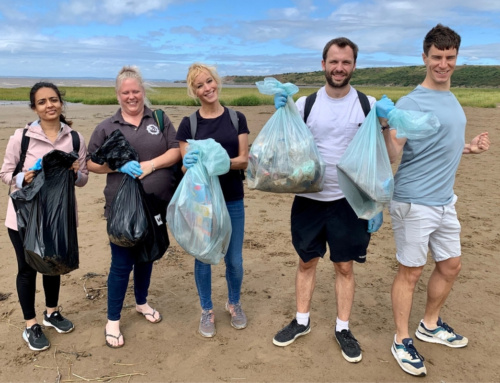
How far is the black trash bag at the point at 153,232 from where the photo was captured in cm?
271

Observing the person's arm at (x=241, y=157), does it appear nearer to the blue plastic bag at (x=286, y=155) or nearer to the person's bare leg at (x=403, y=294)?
the blue plastic bag at (x=286, y=155)

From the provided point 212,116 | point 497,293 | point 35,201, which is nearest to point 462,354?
point 497,293

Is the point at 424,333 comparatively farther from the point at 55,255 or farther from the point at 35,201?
the point at 35,201

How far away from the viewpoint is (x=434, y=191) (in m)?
2.49

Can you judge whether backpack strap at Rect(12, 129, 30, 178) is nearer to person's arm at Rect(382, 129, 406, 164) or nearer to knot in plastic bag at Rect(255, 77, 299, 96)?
knot in plastic bag at Rect(255, 77, 299, 96)

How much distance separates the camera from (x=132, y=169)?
2.58 m

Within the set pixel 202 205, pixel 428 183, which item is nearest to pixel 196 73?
pixel 202 205

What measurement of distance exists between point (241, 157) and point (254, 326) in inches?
50.1

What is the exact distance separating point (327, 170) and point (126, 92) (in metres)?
1.35

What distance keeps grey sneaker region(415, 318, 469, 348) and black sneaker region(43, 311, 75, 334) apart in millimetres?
2456

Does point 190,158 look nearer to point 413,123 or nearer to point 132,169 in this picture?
point 132,169

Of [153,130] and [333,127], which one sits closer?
[333,127]

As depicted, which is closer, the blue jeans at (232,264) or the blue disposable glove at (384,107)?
the blue disposable glove at (384,107)

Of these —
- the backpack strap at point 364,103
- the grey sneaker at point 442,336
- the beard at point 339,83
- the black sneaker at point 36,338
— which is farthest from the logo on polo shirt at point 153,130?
the grey sneaker at point 442,336
